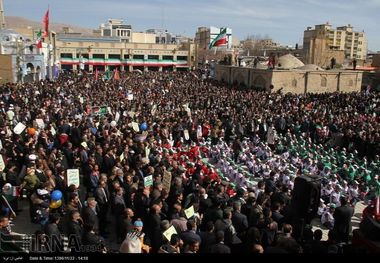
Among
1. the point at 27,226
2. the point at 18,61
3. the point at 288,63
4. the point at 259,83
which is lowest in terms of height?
the point at 27,226

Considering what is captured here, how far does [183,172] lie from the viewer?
9.76 metres

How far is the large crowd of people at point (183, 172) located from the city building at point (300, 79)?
354 inches

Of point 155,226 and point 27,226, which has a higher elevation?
point 155,226

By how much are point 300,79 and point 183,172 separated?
2785cm

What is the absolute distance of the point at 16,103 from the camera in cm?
2039

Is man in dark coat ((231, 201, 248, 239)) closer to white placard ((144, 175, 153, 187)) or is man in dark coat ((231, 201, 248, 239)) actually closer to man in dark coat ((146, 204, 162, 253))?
man in dark coat ((146, 204, 162, 253))

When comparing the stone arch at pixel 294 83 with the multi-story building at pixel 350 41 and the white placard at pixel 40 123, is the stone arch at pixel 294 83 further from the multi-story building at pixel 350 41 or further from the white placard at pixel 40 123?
the multi-story building at pixel 350 41

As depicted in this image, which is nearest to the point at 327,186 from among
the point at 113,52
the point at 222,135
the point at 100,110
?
the point at 222,135

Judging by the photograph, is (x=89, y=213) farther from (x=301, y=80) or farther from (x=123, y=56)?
(x=123, y=56)

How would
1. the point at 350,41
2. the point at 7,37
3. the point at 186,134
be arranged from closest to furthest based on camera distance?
1. the point at 186,134
2. the point at 7,37
3. the point at 350,41

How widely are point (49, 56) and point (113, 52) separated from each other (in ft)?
84.6

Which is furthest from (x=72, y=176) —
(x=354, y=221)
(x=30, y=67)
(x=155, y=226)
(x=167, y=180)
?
(x=30, y=67)

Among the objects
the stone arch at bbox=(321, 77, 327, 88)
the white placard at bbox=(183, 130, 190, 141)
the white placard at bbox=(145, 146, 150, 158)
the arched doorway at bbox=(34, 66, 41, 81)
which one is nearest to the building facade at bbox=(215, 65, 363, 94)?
the stone arch at bbox=(321, 77, 327, 88)

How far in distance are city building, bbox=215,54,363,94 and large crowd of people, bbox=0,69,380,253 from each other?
8.99 metres
